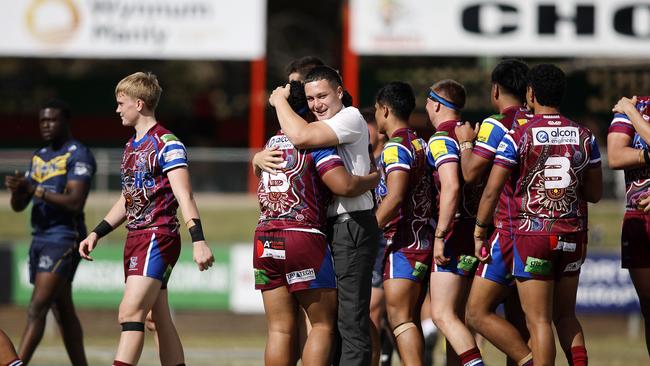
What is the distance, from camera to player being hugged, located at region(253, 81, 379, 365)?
768 centimetres

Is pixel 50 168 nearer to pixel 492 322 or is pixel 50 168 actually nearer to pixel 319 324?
pixel 319 324

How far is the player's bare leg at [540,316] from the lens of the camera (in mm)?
8117

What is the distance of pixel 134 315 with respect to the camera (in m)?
7.94

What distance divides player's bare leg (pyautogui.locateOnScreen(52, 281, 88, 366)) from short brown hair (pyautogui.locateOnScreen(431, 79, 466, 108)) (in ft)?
12.6

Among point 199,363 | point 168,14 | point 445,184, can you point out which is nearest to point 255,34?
point 168,14

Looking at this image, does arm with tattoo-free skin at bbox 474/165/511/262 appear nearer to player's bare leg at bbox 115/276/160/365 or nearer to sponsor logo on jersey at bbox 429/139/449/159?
sponsor logo on jersey at bbox 429/139/449/159

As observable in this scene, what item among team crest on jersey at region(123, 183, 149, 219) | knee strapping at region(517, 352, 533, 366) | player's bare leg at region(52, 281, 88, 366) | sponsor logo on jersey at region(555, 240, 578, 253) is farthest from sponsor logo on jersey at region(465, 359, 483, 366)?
player's bare leg at region(52, 281, 88, 366)

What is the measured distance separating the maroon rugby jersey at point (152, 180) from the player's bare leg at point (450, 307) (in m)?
2.01

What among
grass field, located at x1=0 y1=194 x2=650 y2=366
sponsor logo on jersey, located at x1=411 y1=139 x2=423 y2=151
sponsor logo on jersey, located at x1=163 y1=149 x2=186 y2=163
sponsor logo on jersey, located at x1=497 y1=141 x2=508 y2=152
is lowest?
grass field, located at x1=0 y1=194 x2=650 y2=366

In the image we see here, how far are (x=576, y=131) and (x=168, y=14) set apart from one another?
48.0 feet

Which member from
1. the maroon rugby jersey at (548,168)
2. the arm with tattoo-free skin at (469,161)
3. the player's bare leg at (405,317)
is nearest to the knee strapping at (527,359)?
the player's bare leg at (405,317)

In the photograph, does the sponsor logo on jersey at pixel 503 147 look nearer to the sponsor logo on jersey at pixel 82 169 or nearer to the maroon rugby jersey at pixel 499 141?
the maroon rugby jersey at pixel 499 141

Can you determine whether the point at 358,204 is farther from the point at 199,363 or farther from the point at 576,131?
the point at 199,363

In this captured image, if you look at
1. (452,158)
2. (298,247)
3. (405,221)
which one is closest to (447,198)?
(452,158)
